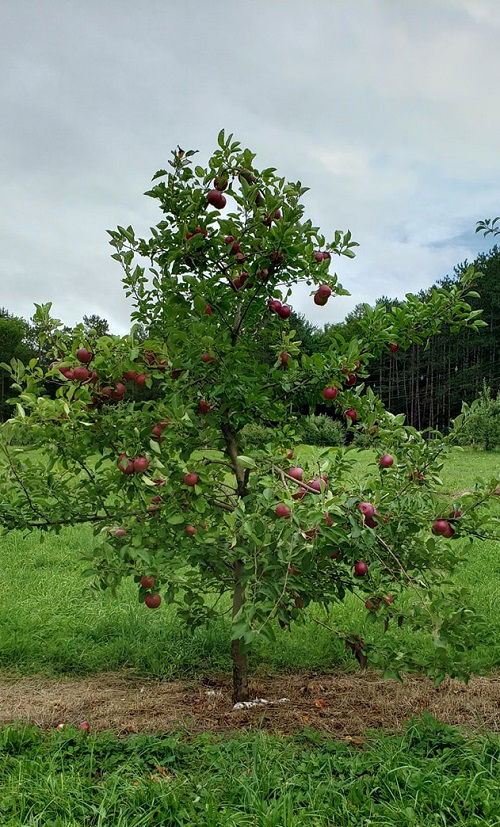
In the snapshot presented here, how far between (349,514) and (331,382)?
84 centimetres

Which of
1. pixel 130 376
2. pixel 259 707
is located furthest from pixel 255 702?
pixel 130 376

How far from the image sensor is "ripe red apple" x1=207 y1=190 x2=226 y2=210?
9.50 ft

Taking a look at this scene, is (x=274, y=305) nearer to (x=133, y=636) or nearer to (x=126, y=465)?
(x=126, y=465)

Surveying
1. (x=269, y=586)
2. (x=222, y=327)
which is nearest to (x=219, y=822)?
(x=269, y=586)

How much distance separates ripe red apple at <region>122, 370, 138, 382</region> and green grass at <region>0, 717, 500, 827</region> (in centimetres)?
156

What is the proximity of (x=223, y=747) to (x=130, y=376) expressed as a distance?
5.34 ft

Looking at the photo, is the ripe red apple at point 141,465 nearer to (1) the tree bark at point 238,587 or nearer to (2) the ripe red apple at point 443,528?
(1) the tree bark at point 238,587

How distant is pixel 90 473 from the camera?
3.11 metres

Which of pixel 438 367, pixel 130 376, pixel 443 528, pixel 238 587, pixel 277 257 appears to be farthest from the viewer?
pixel 438 367

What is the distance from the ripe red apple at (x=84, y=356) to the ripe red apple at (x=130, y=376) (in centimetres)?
17

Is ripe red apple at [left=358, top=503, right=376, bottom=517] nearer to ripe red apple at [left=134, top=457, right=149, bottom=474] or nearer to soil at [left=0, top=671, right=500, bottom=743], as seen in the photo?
ripe red apple at [left=134, top=457, right=149, bottom=474]

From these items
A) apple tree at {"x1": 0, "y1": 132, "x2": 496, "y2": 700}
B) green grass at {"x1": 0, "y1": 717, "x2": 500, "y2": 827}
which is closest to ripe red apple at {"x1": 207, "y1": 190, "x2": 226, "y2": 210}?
apple tree at {"x1": 0, "y1": 132, "x2": 496, "y2": 700}

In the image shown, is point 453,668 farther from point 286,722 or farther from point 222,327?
point 222,327

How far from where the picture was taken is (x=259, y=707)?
10.3 feet
